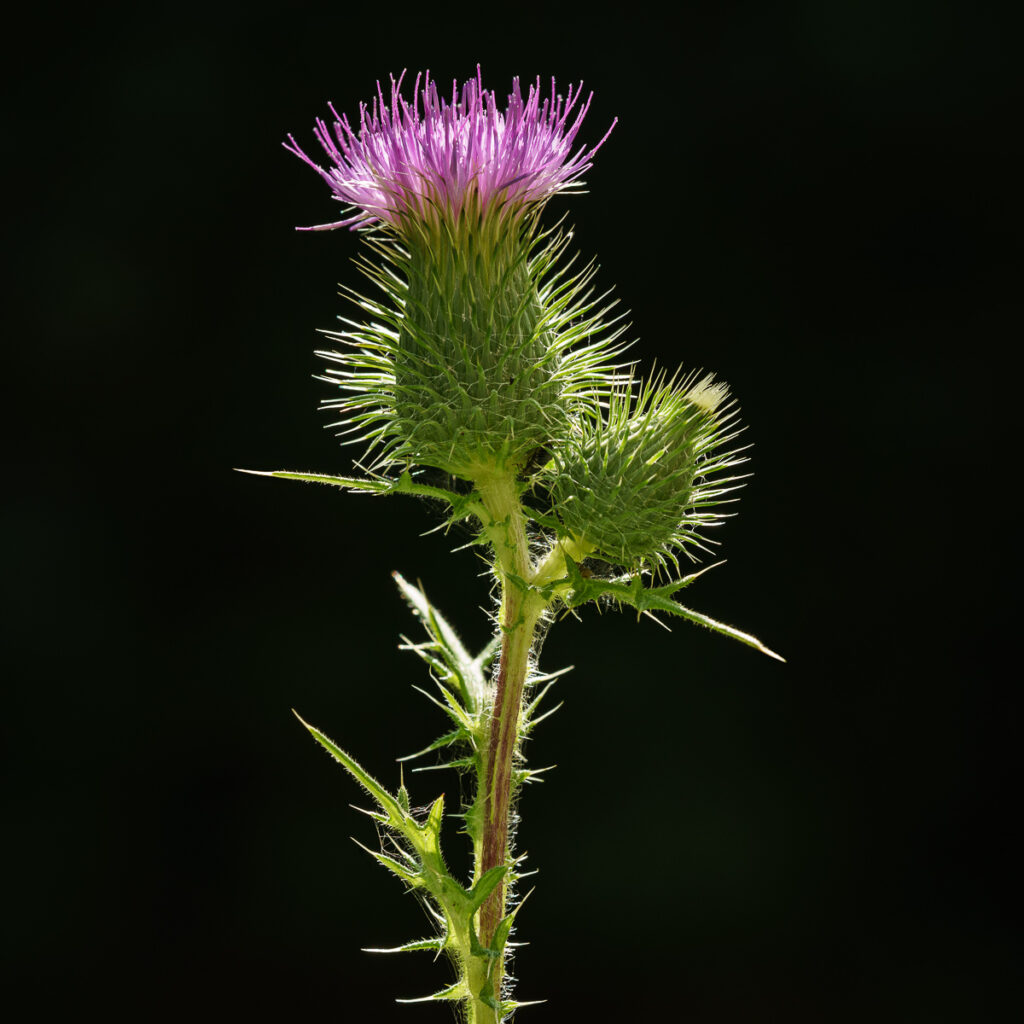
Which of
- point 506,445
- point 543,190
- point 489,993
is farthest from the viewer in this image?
point 543,190

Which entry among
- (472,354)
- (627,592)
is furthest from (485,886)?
(472,354)

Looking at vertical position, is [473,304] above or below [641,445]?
above

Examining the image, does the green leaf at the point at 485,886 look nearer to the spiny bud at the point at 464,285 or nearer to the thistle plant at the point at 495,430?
the thistle plant at the point at 495,430

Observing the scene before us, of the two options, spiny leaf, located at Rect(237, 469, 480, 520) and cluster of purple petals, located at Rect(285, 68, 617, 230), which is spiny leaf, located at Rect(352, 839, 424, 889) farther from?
cluster of purple petals, located at Rect(285, 68, 617, 230)

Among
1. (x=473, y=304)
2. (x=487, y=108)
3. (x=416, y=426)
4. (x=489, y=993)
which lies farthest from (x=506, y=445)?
(x=489, y=993)

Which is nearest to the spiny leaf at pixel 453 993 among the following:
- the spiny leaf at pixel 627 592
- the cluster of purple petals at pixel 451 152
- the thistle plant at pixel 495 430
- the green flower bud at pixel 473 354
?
the thistle plant at pixel 495 430

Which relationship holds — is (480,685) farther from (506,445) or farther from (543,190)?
(543,190)

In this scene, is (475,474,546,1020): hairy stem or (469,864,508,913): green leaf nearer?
(469,864,508,913): green leaf

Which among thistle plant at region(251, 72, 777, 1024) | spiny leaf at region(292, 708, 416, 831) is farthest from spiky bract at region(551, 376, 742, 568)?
spiny leaf at region(292, 708, 416, 831)
